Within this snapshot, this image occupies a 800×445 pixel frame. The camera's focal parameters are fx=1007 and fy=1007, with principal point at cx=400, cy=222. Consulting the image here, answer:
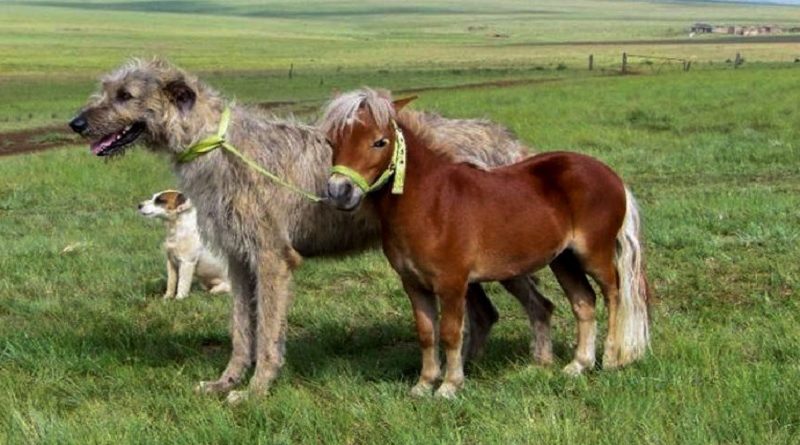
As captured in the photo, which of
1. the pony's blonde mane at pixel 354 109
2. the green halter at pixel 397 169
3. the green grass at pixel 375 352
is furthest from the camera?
the green halter at pixel 397 169

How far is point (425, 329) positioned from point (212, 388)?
1581 millimetres

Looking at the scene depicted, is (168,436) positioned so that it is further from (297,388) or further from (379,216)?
(379,216)

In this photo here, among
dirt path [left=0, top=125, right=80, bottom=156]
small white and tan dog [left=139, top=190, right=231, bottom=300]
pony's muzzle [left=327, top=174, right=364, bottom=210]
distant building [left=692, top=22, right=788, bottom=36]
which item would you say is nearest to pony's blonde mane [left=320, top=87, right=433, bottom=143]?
pony's muzzle [left=327, top=174, right=364, bottom=210]

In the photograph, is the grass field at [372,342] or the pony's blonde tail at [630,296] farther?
the pony's blonde tail at [630,296]

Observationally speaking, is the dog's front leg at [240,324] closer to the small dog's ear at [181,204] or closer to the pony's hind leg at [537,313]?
the pony's hind leg at [537,313]

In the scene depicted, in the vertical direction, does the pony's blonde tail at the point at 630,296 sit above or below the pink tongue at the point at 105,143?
below

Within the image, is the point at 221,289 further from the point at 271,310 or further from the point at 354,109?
the point at 354,109

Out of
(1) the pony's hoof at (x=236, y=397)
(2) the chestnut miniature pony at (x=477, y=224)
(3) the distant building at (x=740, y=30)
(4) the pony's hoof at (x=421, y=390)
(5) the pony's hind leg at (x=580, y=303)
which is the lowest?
(3) the distant building at (x=740, y=30)

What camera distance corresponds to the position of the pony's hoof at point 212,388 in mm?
6555

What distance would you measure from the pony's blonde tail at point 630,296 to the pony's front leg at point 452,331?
40.2 inches

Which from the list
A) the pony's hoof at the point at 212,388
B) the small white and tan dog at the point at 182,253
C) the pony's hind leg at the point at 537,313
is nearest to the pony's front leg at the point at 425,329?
the pony's hind leg at the point at 537,313

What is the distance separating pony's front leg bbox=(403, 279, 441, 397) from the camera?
6.05m

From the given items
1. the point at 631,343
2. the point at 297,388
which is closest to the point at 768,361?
the point at 631,343

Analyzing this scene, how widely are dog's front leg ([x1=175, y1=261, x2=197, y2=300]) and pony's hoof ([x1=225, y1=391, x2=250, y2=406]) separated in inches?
154
